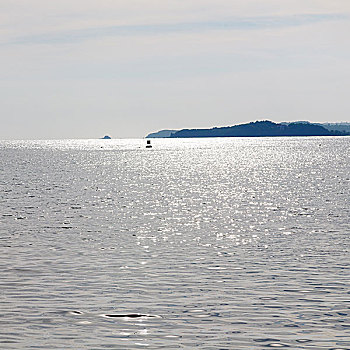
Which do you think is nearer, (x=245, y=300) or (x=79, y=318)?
(x=79, y=318)

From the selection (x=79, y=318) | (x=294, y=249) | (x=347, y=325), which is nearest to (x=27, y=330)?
(x=79, y=318)

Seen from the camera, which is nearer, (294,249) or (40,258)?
(40,258)

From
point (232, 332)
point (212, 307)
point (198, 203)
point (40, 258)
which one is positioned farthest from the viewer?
point (198, 203)

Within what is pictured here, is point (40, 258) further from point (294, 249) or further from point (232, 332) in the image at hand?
point (232, 332)

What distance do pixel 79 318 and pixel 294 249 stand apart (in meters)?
20.7

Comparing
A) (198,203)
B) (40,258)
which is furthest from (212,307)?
(198,203)

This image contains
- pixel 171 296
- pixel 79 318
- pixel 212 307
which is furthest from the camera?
pixel 171 296

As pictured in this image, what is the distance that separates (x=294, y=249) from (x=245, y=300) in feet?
50.0

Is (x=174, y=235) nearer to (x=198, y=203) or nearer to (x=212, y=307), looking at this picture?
(x=212, y=307)

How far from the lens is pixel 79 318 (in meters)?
27.0

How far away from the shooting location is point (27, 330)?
83.6 feet

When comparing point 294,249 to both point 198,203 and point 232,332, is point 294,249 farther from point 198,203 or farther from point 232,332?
point 198,203

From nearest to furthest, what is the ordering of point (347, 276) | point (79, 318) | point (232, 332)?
point (232, 332)
point (79, 318)
point (347, 276)

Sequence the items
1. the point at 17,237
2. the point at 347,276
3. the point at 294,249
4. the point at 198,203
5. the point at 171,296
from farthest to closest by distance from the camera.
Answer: the point at 198,203 < the point at 17,237 < the point at 294,249 < the point at 347,276 < the point at 171,296
